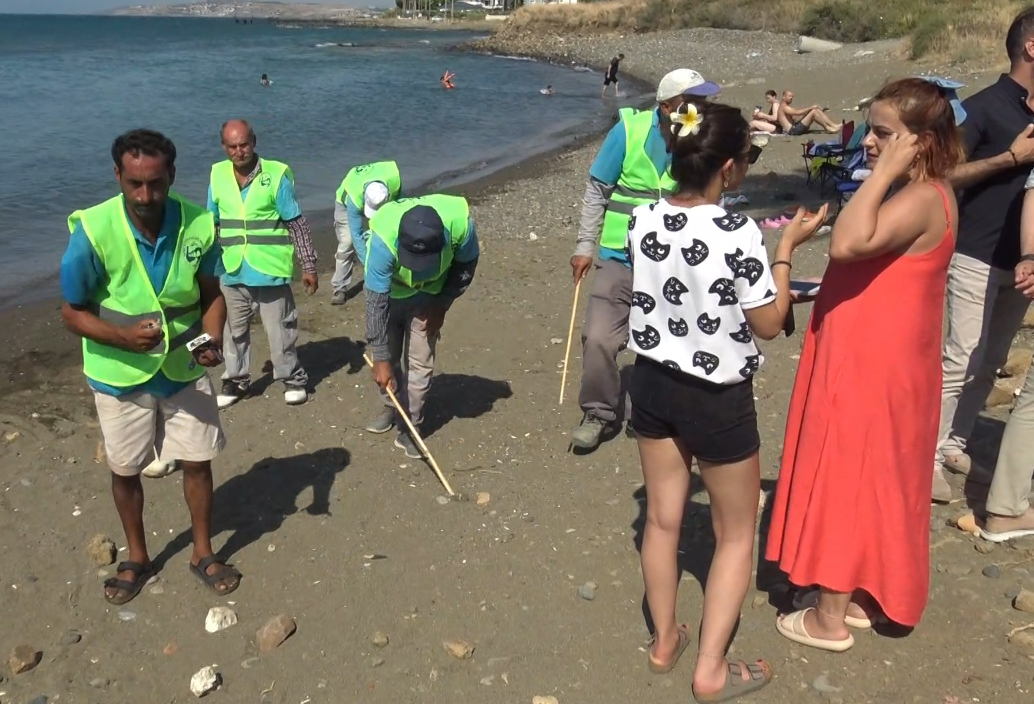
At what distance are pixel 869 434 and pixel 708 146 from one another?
1.25 metres

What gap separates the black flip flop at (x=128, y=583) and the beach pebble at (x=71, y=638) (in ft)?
0.75

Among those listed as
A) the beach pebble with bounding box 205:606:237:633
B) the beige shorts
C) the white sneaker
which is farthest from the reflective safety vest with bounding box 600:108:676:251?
the white sneaker

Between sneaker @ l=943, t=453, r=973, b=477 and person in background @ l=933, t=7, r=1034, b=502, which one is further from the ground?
person in background @ l=933, t=7, r=1034, b=502

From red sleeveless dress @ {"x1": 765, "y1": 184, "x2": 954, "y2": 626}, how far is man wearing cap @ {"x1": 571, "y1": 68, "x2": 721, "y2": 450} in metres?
1.90

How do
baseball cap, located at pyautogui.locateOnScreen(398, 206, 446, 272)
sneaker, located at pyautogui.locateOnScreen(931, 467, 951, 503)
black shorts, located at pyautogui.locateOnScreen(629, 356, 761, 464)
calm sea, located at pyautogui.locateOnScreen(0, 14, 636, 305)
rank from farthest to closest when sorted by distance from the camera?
1. calm sea, located at pyautogui.locateOnScreen(0, 14, 636, 305)
2. baseball cap, located at pyautogui.locateOnScreen(398, 206, 446, 272)
3. sneaker, located at pyautogui.locateOnScreen(931, 467, 951, 503)
4. black shorts, located at pyautogui.locateOnScreen(629, 356, 761, 464)

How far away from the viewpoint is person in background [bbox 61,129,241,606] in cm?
377

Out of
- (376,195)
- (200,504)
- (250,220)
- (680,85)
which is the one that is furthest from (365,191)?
(200,504)

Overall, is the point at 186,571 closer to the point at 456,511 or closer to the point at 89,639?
the point at 89,639

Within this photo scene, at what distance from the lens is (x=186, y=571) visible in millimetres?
4711

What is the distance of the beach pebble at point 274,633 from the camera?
13.5 feet

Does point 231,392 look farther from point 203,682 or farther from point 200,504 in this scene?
point 203,682

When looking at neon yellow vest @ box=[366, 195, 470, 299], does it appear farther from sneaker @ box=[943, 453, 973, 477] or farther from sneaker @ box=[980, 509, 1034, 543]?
sneaker @ box=[980, 509, 1034, 543]

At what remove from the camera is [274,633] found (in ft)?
13.6

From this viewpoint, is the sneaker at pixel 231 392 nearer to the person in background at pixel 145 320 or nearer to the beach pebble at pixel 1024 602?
the person in background at pixel 145 320
